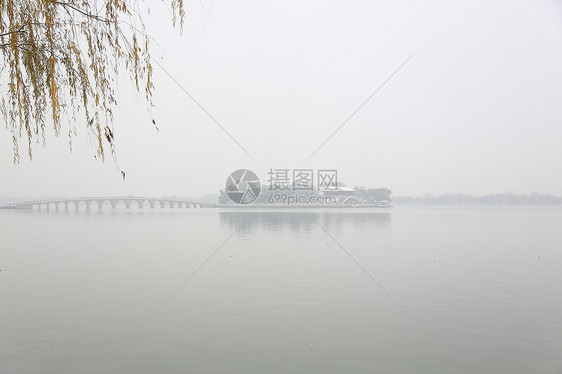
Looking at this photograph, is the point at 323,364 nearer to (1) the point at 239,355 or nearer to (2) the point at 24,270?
(1) the point at 239,355

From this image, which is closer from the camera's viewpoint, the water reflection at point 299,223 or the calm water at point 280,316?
the calm water at point 280,316

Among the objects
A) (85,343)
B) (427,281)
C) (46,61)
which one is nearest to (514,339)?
(427,281)

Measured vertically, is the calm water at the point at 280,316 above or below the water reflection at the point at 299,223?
above

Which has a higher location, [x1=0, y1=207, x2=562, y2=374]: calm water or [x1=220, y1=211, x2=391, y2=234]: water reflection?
[x1=0, y1=207, x2=562, y2=374]: calm water

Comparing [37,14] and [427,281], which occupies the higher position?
[37,14]

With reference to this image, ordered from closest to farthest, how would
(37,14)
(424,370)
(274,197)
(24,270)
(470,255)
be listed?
(37,14)
(424,370)
(24,270)
(470,255)
(274,197)

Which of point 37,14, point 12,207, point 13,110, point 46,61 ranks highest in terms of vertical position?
point 37,14

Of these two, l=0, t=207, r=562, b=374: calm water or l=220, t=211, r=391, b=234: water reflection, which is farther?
l=220, t=211, r=391, b=234: water reflection

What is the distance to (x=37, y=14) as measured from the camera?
11.8ft

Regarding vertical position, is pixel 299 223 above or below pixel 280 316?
below

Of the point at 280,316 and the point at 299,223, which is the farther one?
the point at 299,223

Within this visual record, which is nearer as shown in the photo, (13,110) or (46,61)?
(46,61)

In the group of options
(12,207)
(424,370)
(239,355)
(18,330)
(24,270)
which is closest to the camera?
(424,370)

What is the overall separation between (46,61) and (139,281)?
613 cm
